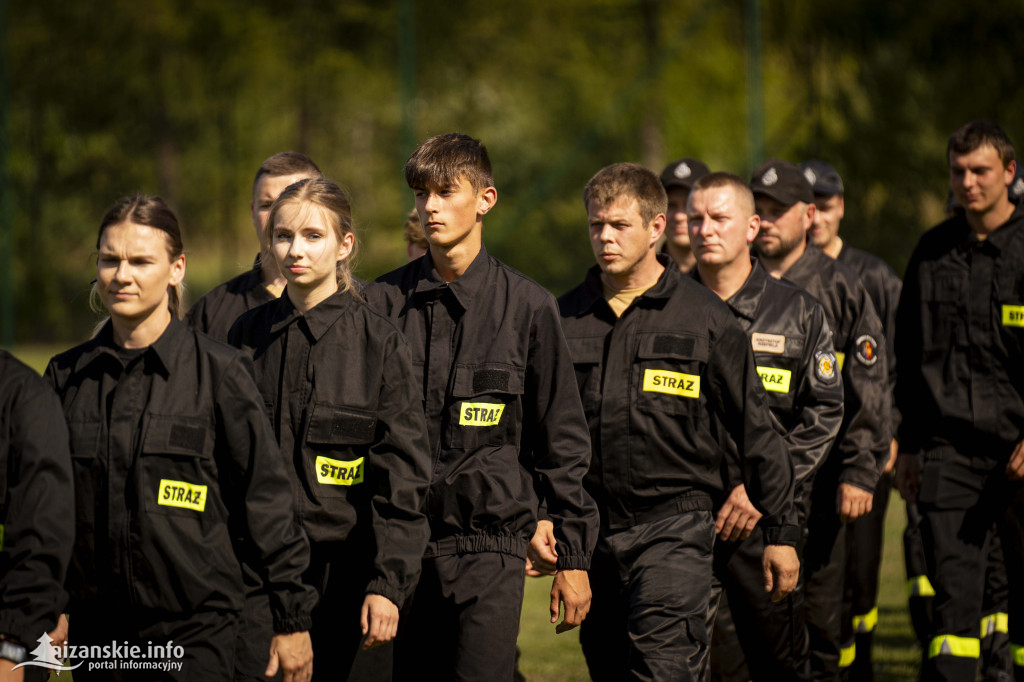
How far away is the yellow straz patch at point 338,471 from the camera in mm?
4008

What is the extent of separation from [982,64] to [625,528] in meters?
11.5

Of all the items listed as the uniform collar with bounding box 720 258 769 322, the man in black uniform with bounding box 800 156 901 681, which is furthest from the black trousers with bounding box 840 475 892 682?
the uniform collar with bounding box 720 258 769 322

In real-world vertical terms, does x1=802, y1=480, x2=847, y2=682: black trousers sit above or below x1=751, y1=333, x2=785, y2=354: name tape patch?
below

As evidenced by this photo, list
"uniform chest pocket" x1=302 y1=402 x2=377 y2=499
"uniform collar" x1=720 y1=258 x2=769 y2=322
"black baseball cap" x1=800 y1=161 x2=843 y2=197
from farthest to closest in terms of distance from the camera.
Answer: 1. "black baseball cap" x1=800 y1=161 x2=843 y2=197
2. "uniform collar" x1=720 y1=258 x2=769 y2=322
3. "uniform chest pocket" x1=302 y1=402 x2=377 y2=499

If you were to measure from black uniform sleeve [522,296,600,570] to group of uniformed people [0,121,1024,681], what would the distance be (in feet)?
0.04

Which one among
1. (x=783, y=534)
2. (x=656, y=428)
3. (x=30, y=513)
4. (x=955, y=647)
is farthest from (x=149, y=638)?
(x=955, y=647)

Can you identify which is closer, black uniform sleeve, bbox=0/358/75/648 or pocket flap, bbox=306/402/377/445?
black uniform sleeve, bbox=0/358/75/648

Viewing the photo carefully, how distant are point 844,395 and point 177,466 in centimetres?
352

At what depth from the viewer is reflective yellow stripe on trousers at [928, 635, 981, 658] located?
18.7 feet

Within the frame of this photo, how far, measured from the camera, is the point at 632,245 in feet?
16.9

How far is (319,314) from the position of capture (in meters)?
4.12

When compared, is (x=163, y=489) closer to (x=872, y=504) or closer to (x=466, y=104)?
(x=872, y=504)

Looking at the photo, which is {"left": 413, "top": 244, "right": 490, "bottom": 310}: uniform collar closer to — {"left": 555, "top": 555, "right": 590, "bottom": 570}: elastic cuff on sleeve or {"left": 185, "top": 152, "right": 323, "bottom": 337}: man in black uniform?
{"left": 185, "top": 152, "right": 323, "bottom": 337}: man in black uniform
